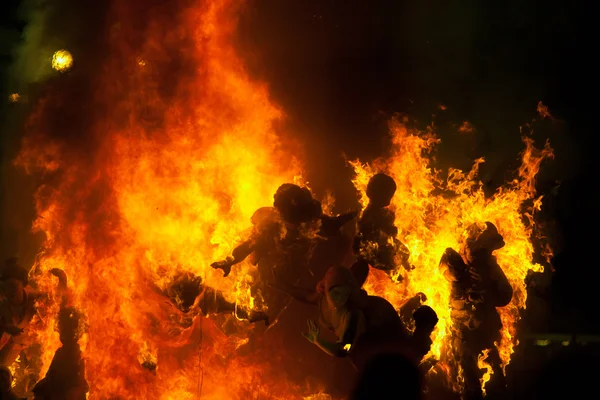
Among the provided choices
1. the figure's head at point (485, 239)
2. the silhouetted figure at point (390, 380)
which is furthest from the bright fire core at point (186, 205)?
the silhouetted figure at point (390, 380)

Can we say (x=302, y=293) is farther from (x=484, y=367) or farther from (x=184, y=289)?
(x=484, y=367)

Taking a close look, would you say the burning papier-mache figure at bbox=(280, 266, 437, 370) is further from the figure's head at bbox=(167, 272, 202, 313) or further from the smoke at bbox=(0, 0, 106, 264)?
the smoke at bbox=(0, 0, 106, 264)

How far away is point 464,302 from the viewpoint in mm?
7730

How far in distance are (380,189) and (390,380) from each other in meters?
5.11

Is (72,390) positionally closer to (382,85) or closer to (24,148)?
(24,148)

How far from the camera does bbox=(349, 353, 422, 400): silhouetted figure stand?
326cm

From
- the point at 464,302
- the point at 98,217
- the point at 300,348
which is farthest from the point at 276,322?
the point at 98,217

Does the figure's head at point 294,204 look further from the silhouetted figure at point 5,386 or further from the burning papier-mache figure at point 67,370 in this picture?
the silhouetted figure at point 5,386

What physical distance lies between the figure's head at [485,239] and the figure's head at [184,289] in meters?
4.17

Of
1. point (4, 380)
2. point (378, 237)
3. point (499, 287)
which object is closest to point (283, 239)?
point (378, 237)

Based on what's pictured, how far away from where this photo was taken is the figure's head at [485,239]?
25.4 feet

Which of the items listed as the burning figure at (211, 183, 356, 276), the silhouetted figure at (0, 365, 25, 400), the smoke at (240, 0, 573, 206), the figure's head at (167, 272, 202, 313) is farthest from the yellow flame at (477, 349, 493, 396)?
the silhouetted figure at (0, 365, 25, 400)

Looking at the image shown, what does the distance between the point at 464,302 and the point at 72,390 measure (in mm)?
6165

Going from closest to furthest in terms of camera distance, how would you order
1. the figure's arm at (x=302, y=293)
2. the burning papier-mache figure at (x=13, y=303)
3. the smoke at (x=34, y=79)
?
1. the figure's arm at (x=302, y=293)
2. the burning papier-mache figure at (x=13, y=303)
3. the smoke at (x=34, y=79)
